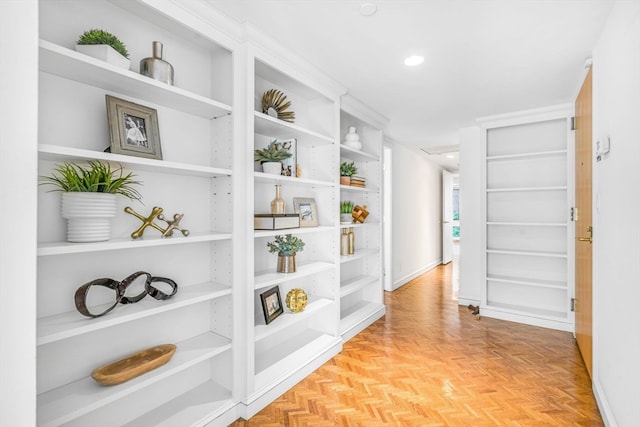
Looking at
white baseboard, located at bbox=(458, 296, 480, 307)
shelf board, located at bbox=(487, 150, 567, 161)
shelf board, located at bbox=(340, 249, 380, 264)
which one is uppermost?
shelf board, located at bbox=(487, 150, 567, 161)

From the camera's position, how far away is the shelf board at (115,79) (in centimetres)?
124

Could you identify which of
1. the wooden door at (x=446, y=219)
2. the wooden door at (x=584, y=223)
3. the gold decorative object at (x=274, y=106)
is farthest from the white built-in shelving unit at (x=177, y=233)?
the wooden door at (x=446, y=219)

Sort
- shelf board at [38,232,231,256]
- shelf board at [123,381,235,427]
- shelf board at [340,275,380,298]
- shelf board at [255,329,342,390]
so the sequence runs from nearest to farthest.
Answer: shelf board at [38,232,231,256]
shelf board at [123,381,235,427]
shelf board at [255,329,342,390]
shelf board at [340,275,380,298]

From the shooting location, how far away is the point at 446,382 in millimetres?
2361

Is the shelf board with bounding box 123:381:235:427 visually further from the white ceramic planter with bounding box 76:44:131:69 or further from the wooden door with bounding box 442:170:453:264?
the wooden door with bounding box 442:170:453:264

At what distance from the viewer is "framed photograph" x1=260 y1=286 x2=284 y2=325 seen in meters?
2.27

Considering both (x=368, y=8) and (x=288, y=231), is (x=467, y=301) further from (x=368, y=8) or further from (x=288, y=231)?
(x=368, y=8)

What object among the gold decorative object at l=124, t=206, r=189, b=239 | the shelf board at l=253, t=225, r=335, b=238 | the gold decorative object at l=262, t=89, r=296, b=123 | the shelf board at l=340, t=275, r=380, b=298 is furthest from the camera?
the shelf board at l=340, t=275, r=380, b=298

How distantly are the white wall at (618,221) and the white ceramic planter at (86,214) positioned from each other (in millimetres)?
2319

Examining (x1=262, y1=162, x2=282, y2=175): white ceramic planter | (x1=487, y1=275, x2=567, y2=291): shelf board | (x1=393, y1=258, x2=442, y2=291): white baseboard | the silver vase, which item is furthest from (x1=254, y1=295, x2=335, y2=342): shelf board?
(x1=393, y1=258, x2=442, y2=291): white baseboard

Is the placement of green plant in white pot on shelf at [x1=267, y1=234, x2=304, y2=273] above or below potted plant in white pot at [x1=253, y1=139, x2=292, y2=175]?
below

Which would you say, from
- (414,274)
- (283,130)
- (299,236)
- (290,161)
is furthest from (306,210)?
(414,274)

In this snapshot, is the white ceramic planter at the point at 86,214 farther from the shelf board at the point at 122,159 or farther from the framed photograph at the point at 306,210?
the framed photograph at the point at 306,210

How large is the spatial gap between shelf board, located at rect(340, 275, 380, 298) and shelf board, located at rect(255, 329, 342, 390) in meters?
0.46
